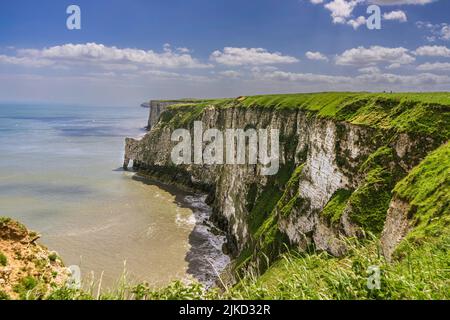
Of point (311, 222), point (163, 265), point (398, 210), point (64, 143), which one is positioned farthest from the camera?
point (64, 143)

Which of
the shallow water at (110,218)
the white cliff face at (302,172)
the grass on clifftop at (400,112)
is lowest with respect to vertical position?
the shallow water at (110,218)

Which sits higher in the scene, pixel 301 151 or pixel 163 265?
pixel 301 151

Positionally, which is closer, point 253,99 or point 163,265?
point 163,265

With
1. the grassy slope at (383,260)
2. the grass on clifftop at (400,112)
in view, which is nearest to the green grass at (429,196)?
the grassy slope at (383,260)

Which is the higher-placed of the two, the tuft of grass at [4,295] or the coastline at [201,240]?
the tuft of grass at [4,295]

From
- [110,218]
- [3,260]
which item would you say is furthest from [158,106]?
[3,260]

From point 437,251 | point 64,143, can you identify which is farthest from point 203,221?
point 64,143

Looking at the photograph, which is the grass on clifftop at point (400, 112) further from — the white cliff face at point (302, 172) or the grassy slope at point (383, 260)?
the white cliff face at point (302, 172)
